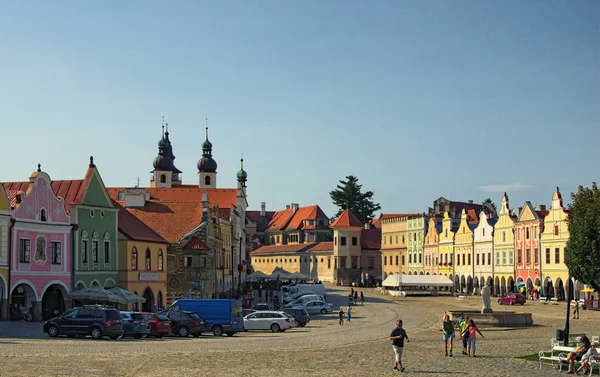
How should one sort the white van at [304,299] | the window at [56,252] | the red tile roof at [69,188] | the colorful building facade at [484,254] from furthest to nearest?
the colorful building facade at [484,254]
the white van at [304,299]
the red tile roof at [69,188]
the window at [56,252]

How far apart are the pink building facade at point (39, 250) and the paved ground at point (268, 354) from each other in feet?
12.4

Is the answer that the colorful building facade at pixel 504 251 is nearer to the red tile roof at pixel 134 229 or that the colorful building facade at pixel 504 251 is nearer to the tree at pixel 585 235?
the tree at pixel 585 235

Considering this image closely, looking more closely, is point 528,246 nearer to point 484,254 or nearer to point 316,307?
point 484,254

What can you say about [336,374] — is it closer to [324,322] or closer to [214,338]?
[214,338]

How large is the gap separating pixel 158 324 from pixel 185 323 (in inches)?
62.6

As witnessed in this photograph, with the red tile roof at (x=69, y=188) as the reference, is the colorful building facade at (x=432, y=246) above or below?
below

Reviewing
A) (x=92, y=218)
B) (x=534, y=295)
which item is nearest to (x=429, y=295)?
(x=534, y=295)

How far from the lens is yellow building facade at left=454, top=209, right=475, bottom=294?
111500 mm

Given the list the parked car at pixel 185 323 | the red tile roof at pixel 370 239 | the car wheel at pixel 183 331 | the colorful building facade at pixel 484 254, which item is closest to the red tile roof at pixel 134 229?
the parked car at pixel 185 323

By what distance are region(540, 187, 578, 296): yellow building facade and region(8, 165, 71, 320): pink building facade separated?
49971 mm

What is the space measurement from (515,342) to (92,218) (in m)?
29.5

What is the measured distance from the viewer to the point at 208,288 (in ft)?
243

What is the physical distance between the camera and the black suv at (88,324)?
3972cm

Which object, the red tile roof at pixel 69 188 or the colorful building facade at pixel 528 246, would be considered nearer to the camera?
the red tile roof at pixel 69 188
